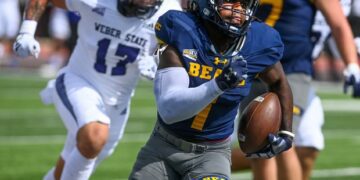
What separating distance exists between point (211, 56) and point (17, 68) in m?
15.5

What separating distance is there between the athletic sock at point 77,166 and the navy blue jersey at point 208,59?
50.2 inches

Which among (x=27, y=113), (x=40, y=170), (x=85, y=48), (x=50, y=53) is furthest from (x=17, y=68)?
(x=85, y=48)

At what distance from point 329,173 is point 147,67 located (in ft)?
10.4

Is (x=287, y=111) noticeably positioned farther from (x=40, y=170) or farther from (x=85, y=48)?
(x=40, y=170)

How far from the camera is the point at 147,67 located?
20.1ft

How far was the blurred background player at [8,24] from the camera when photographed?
1902 cm

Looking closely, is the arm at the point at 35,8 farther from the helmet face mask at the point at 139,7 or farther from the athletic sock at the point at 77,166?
the athletic sock at the point at 77,166

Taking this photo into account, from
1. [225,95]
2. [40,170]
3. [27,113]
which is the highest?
[225,95]

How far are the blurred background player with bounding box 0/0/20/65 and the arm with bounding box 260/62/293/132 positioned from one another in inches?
571

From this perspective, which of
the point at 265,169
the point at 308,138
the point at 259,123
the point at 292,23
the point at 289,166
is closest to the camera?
the point at 259,123

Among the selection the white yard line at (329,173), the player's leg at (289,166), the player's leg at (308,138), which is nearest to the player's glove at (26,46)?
the player's leg at (289,166)

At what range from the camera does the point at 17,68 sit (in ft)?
64.7

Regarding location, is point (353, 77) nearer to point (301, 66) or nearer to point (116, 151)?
point (301, 66)

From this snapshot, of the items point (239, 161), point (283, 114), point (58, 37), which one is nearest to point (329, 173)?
point (239, 161)
